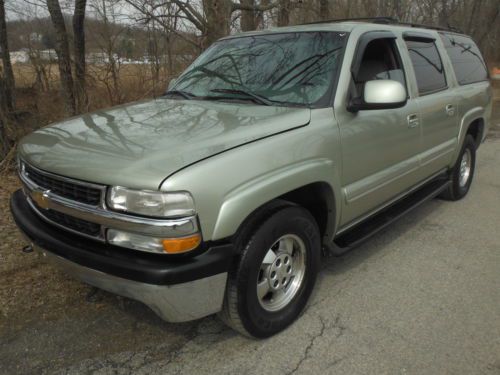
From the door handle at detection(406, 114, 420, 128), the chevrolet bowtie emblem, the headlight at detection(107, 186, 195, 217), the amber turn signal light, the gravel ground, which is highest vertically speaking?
the door handle at detection(406, 114, 420, 128)

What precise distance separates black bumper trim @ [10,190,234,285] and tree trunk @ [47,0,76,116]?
522 cm

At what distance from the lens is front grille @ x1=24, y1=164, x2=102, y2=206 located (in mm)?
2229

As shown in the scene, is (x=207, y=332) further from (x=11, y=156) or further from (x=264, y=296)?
(x=11, y=156)

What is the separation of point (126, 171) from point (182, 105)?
4.02ft

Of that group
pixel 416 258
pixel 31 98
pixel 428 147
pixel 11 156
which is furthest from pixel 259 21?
pixel 416 258

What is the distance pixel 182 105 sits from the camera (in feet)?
10.6

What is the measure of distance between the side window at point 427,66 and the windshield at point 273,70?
1.02 meters

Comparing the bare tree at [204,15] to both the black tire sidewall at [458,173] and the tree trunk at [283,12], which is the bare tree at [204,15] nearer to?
the tree trunk at [283,12]

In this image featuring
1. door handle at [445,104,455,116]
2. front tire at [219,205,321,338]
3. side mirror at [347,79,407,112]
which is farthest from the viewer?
door handle at [445,104,455,116]

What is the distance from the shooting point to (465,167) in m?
5.45

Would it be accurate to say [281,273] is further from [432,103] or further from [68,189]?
[432,103]

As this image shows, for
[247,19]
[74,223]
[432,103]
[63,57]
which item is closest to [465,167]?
[432,103]

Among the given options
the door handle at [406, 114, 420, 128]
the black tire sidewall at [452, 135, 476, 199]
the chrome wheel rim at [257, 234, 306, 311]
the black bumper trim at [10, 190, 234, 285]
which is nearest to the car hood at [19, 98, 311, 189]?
the black bumper trim at [10, 190, 234, 285]

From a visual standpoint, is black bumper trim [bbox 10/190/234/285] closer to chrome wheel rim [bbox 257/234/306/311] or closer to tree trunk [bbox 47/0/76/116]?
chrome wheel rim [bbox 257/234/306/311]
